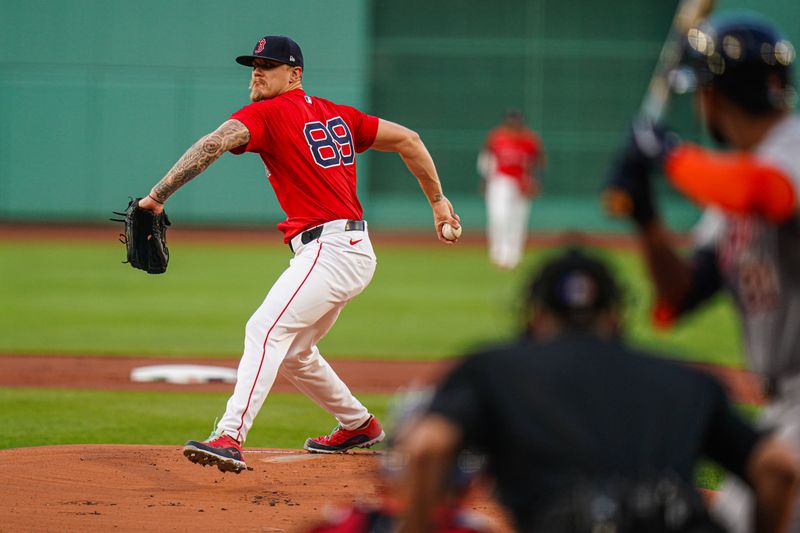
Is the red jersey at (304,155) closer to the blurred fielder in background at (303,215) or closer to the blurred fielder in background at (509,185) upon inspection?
the blurred fielder in background at (303,215)

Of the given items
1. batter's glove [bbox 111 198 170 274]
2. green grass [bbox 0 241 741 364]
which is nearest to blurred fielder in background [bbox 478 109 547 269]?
green grass [bbox 0 241 741 364]

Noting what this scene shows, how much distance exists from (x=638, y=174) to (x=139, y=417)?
576cm

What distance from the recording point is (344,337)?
1278cm

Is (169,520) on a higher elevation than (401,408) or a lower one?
lower

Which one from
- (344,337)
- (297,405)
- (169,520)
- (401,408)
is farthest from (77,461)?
(344,337)

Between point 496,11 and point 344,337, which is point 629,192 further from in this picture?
point 496,11

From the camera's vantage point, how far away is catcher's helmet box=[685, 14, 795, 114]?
3.04m

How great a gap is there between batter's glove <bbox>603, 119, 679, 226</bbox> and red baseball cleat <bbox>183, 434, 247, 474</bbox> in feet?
9.94

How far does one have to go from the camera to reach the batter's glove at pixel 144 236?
6.10 meters

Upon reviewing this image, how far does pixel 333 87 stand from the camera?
2817cm

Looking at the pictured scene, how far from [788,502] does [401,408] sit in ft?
3.03

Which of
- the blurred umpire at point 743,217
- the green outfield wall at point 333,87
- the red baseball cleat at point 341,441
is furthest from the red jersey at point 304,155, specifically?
the green outfield wall at point 333,87

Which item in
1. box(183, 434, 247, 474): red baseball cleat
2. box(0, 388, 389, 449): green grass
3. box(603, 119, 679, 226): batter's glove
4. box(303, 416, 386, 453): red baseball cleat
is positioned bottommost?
box(0, 388, 389, 449): green grass

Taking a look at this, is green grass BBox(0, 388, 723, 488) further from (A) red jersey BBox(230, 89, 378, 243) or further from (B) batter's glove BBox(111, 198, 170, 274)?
(A) red jersey BBox(230, 89, 378, 243)
